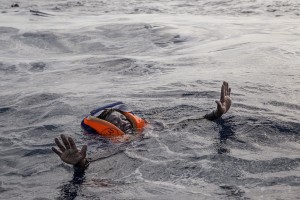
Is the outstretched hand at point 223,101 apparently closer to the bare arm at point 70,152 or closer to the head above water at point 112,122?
the head above water at point 112,122

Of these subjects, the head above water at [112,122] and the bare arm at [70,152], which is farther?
the head above water at [112,122]

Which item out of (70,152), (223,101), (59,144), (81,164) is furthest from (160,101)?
(59,144)

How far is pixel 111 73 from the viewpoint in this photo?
11.2m

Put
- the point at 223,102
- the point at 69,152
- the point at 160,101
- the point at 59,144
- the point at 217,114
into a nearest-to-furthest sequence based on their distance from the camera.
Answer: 1. the point at 59,144
2. the point at 69,152
3. the point at 223,102
4. the point at 217,114
5. the point at 160,101

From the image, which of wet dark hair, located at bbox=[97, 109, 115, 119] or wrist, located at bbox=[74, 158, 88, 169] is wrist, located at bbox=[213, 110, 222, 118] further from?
wrist, located at bbox=[74, 158, 88, 169]

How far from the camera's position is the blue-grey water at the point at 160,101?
5.45 meters

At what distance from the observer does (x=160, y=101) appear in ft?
28.6

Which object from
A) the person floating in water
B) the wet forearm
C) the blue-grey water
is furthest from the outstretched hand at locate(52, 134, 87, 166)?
the wet forearm

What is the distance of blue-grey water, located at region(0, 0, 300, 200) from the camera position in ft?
17.9

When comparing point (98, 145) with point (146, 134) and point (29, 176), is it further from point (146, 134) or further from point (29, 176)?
point (29, 176)

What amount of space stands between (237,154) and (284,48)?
6789mm

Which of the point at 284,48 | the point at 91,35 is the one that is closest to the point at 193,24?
the point at 91,35

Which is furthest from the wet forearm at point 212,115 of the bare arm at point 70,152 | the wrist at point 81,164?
the bare arm at point 70,152

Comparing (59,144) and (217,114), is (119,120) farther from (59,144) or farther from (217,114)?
(59,144)
